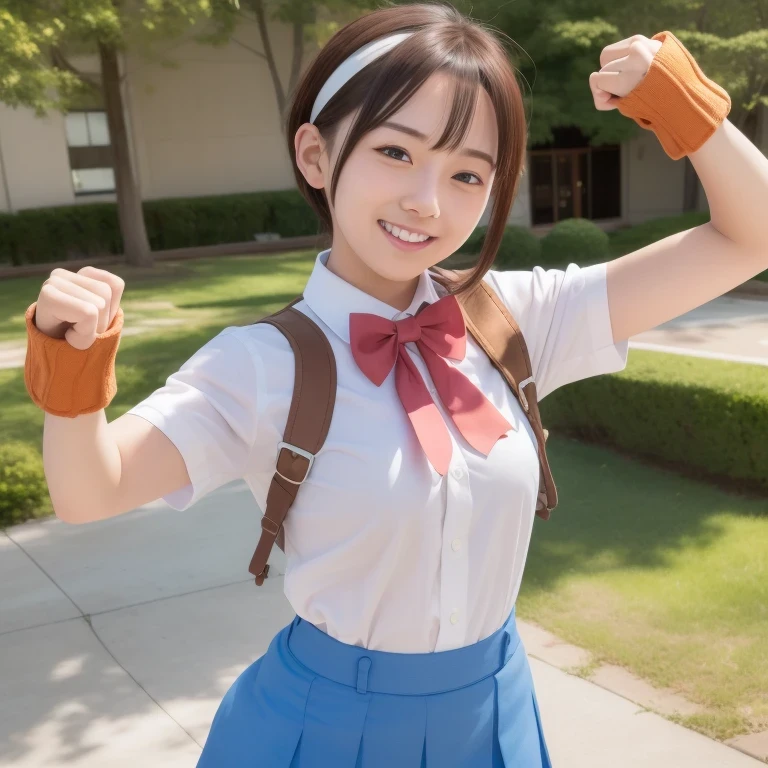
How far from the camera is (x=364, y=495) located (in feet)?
5.08

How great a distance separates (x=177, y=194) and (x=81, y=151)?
2482 millimetres

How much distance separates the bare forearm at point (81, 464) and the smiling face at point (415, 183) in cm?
52

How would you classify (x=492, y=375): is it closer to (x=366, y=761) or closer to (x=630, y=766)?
(x=366, y=761)

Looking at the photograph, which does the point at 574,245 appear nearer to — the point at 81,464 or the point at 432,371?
the point at 432,371

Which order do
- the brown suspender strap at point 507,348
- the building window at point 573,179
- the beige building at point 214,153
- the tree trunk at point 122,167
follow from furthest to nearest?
the building window at point 573,179
the beige building at point 214,153
the tree trunk at point 122,167
the brown suspender strap at point 507,348

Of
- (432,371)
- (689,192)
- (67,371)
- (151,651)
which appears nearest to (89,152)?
(689,192)

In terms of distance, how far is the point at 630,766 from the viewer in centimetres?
327

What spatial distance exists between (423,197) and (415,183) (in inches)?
1.2

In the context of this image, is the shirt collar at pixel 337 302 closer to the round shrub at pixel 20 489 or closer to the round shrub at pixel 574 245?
the round shrub at pixel 20 489

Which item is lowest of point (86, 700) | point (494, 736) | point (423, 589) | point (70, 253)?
point (70, 253)

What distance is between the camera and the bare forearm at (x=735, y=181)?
5.46 ft

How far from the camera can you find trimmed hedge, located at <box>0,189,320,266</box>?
2122 cm

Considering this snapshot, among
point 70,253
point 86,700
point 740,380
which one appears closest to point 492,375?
point 86,700

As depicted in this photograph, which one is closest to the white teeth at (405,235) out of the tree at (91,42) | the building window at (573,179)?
the tree at (91,42)
